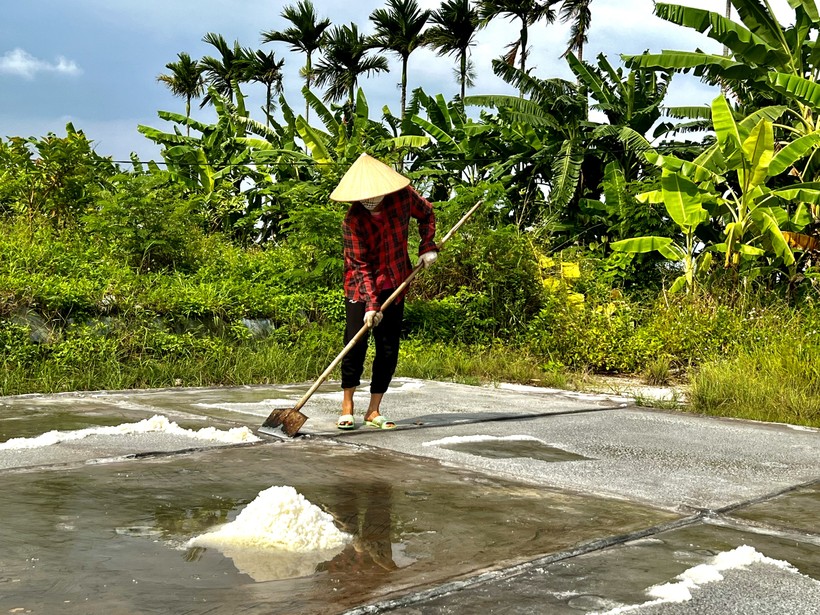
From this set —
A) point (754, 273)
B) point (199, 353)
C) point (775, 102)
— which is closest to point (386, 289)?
point (199, 353)

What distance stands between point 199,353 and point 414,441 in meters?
3.50

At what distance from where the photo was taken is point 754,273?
1056 cm

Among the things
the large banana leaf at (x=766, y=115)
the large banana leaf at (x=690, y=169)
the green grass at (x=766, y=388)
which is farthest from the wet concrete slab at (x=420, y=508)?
the large banana leaf at (x=766, y=115)

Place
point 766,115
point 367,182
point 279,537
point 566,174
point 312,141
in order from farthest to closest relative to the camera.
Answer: point 312,141 → point 566,174 → point 766,115 → point 367,182 → point 279,537

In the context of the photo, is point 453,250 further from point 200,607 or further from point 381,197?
point 200,607

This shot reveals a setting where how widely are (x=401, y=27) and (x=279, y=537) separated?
85.5 ft

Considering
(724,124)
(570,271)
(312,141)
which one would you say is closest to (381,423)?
(570,271)

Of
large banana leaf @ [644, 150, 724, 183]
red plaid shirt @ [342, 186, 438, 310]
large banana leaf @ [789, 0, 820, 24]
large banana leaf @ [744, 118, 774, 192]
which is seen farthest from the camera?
large banana leaf @ [789, 0, 820, 24]

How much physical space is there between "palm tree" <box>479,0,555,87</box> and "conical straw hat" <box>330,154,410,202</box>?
64.5 feet

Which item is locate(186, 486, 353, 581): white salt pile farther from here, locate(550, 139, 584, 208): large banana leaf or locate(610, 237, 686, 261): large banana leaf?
locate(550, 139, 584, 208): large banana leaf

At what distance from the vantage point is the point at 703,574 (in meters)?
2.47

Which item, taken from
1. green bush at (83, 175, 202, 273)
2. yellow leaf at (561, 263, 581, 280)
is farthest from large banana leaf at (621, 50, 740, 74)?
green bush at (83, 175, 202, 273)

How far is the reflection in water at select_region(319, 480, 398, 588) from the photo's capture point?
8.16ft

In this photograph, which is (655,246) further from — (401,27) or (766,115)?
(401,27)
